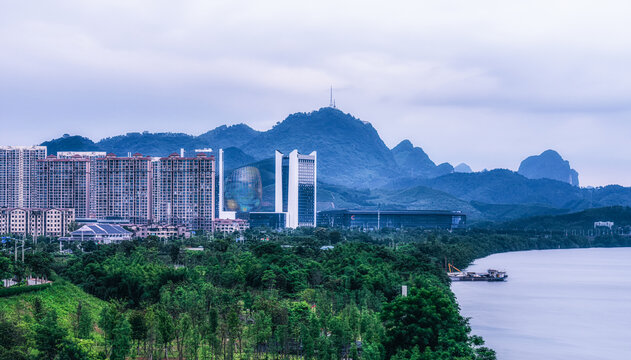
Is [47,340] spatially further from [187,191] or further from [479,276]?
[187,191]

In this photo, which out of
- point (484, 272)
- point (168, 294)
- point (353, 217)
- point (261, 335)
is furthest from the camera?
point (353, 217)

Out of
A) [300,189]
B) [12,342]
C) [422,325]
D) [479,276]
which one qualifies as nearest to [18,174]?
[300,189]

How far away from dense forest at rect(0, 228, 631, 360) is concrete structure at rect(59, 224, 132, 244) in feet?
58.0

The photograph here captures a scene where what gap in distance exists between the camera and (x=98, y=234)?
5569cm

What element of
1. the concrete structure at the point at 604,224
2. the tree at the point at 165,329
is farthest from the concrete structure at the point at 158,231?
the concrete structure at the point at 604,224

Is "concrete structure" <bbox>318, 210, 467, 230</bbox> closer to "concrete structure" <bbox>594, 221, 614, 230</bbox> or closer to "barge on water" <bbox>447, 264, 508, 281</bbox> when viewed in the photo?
"concrete structure" <bbox>594, 221, 614, 230</bbox>

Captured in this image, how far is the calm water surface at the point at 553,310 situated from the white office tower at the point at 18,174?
44.7 m

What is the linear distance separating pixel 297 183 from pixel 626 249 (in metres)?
39.1

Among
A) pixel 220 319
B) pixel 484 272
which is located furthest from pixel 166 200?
pixel 220 319

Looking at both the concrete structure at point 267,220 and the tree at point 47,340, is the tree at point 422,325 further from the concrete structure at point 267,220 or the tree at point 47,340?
the concrete structure at point 267,220

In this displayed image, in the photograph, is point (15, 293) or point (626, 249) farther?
point (626, 249)

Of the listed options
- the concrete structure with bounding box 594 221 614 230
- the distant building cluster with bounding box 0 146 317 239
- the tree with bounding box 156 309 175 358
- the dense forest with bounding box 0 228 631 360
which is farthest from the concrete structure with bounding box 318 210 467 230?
the tree with bounding box 156 309 175 358

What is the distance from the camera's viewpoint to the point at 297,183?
289ft

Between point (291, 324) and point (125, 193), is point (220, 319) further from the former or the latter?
point (125, 193)
